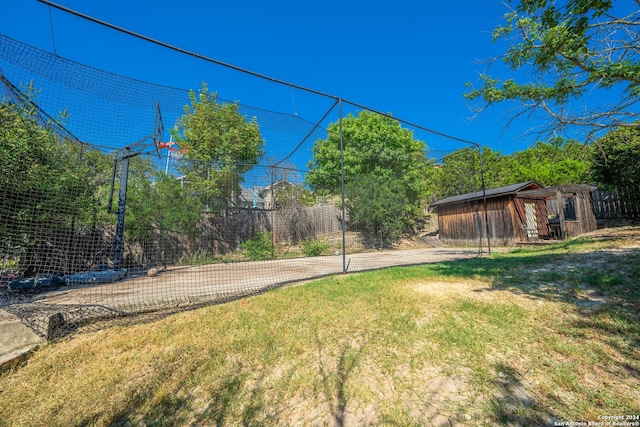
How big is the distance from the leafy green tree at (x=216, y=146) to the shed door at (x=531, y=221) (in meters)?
11.4

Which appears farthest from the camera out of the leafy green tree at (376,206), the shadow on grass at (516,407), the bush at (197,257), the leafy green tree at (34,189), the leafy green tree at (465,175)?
the leafy green tree at (465,175)

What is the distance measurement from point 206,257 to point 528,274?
7.01m

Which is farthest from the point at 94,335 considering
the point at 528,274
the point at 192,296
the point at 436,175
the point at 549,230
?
the point at 436,175

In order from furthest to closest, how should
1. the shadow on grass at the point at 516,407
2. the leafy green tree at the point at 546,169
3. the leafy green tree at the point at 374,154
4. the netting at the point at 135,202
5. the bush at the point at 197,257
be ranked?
1. the leafy green tree at the point at 546,169
2. the leafy green tree at the point at 374,154
3. the bush at the point at 197,257
4. the netting at the point at 135,202
5. the shadow on grass at the point at 516,407

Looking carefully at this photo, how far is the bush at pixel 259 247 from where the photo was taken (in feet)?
23.1

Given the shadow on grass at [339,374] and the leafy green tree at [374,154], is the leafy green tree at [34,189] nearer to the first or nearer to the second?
the shadow on grass at [339,374]

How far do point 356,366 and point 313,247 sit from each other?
7.48 metres

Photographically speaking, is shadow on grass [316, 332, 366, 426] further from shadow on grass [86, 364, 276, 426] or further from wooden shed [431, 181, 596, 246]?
wooden shed [431, 181, 596, 246]

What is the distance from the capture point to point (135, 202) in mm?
6199

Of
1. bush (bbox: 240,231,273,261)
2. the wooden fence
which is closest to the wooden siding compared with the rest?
the wooden fence

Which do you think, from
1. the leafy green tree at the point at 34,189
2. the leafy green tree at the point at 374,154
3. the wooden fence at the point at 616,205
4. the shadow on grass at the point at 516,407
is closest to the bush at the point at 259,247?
the leafy green tree at the point at 34,189

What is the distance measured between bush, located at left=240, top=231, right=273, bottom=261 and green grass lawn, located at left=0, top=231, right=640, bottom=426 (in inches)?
164

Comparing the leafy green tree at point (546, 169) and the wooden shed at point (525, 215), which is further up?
the leafy green tree at point (546, 169)

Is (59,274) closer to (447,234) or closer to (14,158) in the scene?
(14,158)
